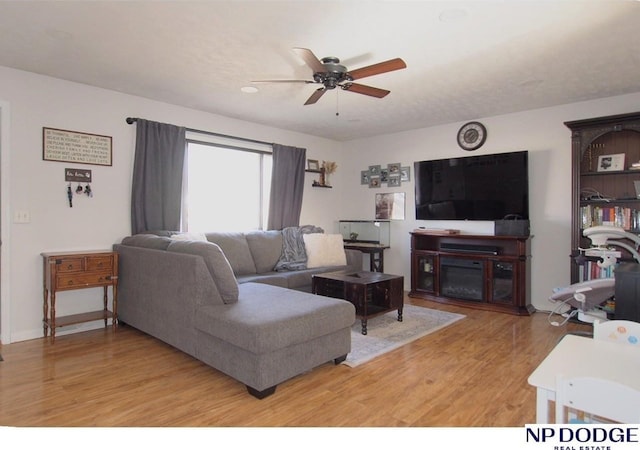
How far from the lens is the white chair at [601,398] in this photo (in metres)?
1.02

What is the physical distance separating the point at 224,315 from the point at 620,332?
2122 millimetres

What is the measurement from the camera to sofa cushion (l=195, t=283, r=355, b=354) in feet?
7.61

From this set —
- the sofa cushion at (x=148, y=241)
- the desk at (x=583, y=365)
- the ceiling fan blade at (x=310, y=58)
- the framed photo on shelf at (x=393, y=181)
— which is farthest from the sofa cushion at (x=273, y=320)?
the framed photo on shelf at (x=393, y=181)

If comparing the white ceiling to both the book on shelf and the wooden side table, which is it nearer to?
the book on shelf

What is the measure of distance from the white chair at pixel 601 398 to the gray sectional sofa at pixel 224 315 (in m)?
1.58

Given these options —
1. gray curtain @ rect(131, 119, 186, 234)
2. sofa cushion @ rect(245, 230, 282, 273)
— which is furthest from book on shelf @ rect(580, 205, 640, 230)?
gray curtain @ rect(131, 119, 186, 234)

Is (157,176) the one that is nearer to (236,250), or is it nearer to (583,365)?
(236,250)

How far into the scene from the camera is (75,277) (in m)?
3.46

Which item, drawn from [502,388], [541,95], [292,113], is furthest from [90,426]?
[541,95]

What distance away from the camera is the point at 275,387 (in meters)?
2.47

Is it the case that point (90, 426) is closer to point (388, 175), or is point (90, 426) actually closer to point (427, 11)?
point (427, 11)

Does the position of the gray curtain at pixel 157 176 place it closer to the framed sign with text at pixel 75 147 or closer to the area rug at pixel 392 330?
the framed sign with text at pixel 75 147

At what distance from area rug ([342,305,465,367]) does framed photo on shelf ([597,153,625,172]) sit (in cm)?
215

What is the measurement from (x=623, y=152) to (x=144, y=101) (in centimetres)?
511
